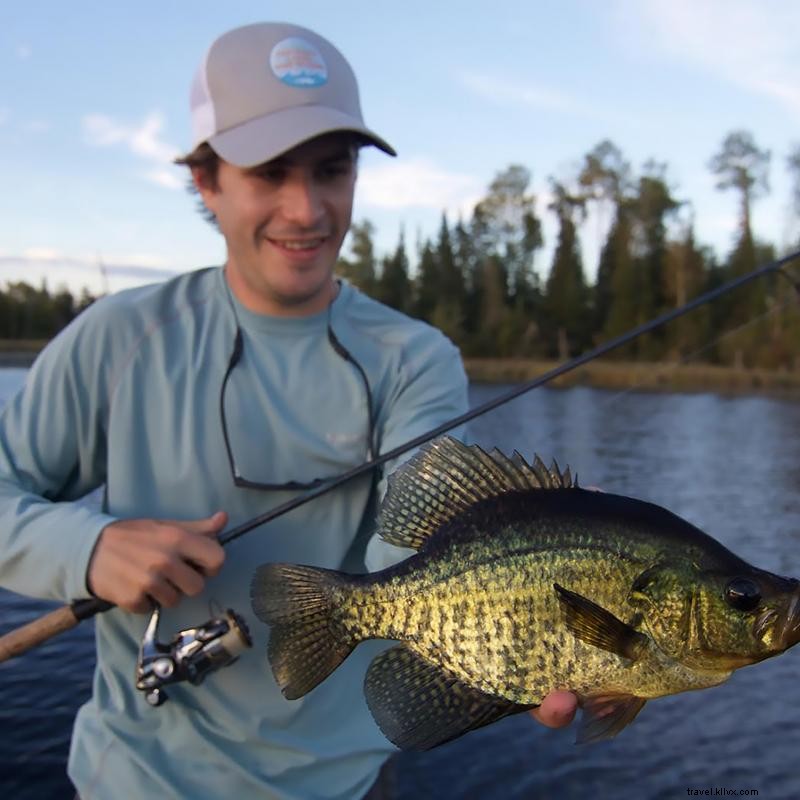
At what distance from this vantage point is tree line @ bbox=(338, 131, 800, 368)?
159ft

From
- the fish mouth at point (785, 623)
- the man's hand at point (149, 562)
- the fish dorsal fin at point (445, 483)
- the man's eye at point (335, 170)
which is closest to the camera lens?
the fish mouth at point (785, 623)

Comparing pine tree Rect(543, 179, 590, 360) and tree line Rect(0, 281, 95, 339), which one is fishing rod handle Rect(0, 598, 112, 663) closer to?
pine tree Rect(543, 179, 590, 360)

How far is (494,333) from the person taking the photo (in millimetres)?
55781

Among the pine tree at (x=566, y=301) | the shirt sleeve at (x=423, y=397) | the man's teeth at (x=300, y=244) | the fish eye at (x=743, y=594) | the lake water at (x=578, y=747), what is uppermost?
the pine tree at (x=566, y=301)

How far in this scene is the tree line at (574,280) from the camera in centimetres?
4716

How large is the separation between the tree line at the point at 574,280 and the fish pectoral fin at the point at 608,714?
40.2 meters

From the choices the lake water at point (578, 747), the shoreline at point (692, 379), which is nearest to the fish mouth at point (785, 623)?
the lake water at point (578, 747)

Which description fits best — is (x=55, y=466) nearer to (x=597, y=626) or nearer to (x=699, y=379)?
(x=597, y=626)

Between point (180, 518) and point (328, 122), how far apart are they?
123cm

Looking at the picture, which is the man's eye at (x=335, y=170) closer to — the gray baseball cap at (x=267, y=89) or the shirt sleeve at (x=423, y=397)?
the gray baseball cap at (x=267, y=89)

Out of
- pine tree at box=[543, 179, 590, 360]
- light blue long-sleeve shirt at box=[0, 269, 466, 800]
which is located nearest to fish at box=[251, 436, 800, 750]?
light blue long-sleeve shirt at box=[0, 269, 466, 800]

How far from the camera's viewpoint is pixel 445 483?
2.19 meters

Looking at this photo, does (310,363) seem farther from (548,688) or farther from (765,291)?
(765,291)

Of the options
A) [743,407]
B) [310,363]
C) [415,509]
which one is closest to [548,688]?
[415,509]
